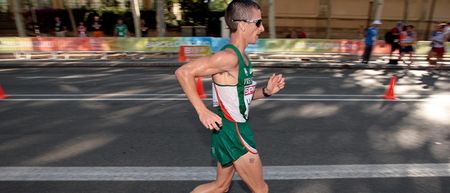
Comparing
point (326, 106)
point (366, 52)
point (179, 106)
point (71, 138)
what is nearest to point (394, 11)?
point (366, 52)

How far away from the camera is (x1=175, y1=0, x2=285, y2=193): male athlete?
88.4 inches

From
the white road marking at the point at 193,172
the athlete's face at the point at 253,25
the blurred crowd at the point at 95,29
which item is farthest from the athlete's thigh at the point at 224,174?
the blurred crowd at the point at 95,29

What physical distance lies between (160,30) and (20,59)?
707cm

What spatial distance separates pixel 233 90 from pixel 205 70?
28 centimetres

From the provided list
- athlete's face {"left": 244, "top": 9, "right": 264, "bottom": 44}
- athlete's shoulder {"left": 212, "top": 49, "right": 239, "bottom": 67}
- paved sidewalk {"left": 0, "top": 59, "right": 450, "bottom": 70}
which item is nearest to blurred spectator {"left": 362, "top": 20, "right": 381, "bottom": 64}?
paved sidewalk {"left": 0, "top": 59, "right": 450, "bottom": 70}

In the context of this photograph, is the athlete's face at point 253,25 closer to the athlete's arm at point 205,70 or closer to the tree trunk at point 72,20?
the athlete's arm at point 205,70

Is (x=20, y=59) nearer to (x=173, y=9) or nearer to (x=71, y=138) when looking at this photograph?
(x=71, y=138)

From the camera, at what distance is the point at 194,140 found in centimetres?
525

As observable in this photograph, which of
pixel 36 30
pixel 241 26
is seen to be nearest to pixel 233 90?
pixel 241 26

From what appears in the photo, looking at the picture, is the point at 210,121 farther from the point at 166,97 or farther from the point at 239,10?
the point at 166,97

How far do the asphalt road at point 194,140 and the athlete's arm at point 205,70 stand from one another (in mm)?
1763

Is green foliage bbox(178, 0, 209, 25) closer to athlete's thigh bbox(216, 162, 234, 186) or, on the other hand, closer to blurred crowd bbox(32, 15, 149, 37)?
blurred crowd bbox(32, 15, 149, 37)

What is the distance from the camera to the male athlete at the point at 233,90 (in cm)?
224

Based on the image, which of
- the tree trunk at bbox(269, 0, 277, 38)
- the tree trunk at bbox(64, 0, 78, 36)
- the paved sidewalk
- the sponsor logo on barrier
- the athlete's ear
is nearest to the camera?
the athlete's ear
